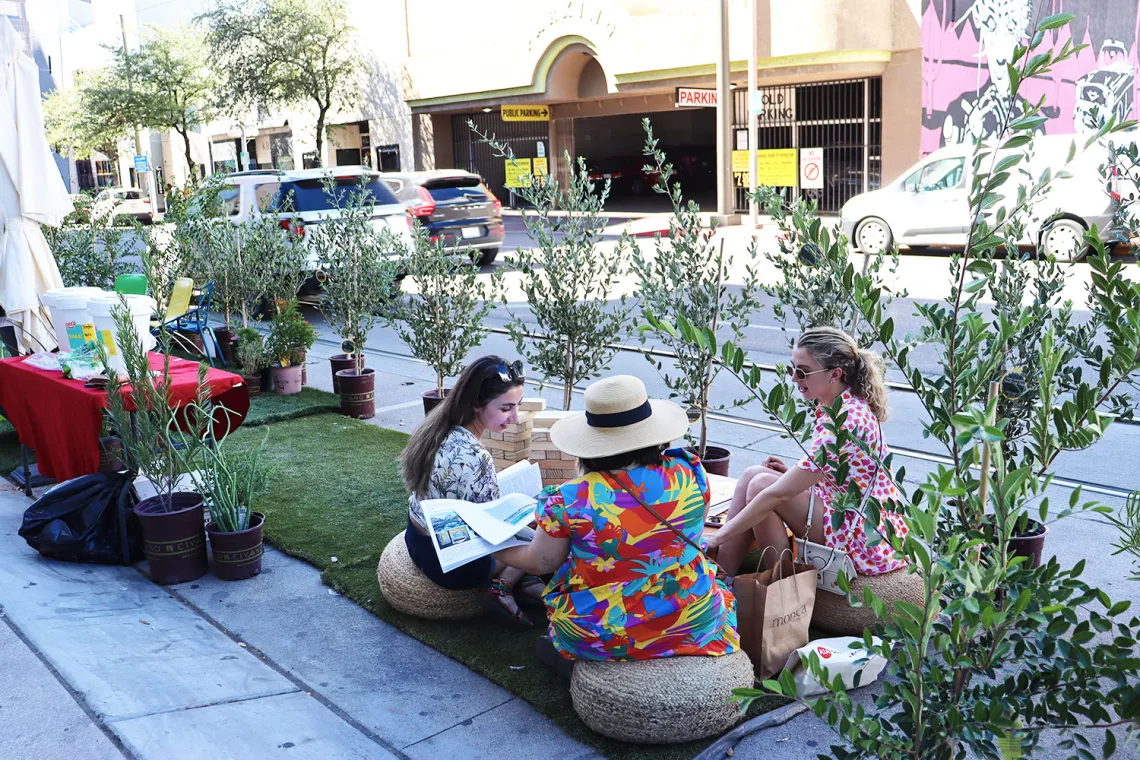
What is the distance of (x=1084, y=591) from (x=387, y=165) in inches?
1321

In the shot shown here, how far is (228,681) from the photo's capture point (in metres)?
3.96

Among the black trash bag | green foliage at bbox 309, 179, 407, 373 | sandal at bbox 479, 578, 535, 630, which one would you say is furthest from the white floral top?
green foliage at bbox 309, 179, 407, 373

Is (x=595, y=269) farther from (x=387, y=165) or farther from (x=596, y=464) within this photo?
(x=387, y=165)

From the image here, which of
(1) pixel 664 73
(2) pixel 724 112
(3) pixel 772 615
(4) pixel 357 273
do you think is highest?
(1) pixel 664 73

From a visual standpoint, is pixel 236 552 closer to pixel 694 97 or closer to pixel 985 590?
pixel 985 590

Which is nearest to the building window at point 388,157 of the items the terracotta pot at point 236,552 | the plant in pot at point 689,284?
the plant in pot at point 689,284

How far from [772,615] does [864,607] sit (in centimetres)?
57

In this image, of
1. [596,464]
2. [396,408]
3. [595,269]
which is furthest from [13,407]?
[596,464]

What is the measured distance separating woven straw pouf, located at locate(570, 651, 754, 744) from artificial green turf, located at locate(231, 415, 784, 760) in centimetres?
8

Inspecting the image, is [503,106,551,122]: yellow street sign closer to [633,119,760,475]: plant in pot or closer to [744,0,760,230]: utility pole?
[744,0,760,230]: utility pole

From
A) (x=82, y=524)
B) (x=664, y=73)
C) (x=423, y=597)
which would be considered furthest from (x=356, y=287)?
(x=664, y=73)

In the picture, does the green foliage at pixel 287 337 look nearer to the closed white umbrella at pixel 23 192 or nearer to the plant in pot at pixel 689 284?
the closed white umbrella at pixel 23 192

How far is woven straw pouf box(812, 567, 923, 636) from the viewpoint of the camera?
4.05 m

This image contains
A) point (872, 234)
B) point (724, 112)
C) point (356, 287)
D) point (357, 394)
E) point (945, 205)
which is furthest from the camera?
point (724, 112)
